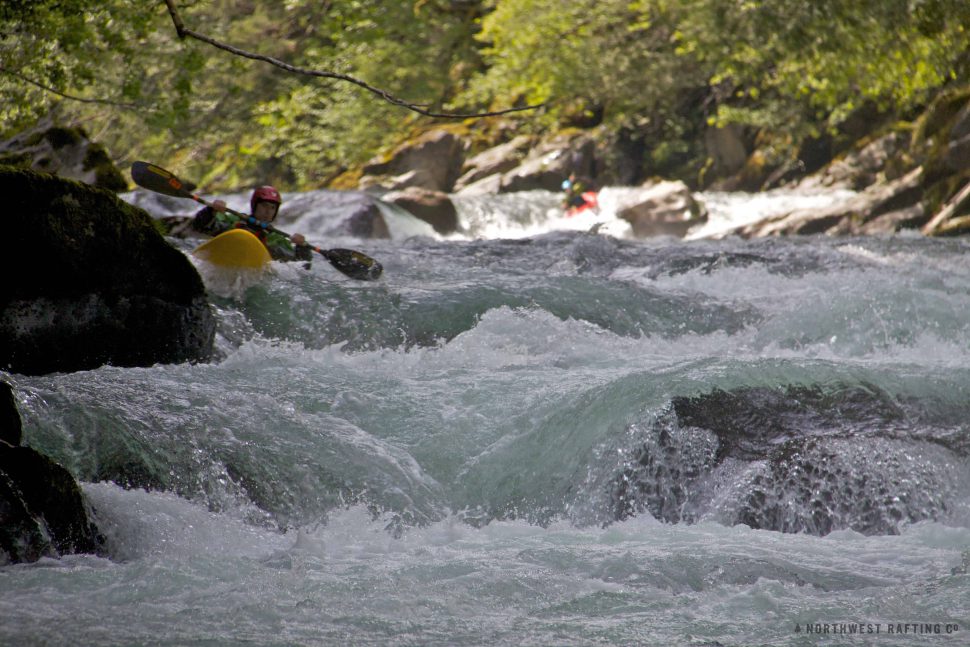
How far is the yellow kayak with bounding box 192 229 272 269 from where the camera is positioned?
693 cm

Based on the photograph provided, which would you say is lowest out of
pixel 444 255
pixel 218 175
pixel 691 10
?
pixel 444 255

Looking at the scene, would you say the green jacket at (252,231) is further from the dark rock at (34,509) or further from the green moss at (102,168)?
the dark rock at (34,509)

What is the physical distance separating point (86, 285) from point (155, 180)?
319 centimetres

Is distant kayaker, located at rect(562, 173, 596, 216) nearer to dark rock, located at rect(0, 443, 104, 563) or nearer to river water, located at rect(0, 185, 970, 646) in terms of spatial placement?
river water, located at rect(0, 185, 970, 646)

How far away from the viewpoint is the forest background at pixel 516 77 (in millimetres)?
13078

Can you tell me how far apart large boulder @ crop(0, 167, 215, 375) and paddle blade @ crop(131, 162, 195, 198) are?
2.72 m

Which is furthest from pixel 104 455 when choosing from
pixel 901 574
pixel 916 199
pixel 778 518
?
pixel 916 199

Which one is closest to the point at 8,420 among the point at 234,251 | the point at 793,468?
the point at 793,468

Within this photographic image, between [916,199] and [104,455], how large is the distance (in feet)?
40.4

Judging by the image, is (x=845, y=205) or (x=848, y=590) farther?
(x=845, y=205)

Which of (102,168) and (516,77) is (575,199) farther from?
(102,168)

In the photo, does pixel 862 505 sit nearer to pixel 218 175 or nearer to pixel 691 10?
pixel 691 10

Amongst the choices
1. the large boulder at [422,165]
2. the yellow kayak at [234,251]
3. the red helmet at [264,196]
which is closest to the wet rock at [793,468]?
the yellow kayak at [234,251]

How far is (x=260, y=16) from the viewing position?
21.0 meters
